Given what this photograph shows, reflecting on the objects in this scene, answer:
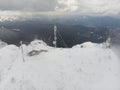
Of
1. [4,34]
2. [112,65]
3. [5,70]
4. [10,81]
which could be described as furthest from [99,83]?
[4,34]

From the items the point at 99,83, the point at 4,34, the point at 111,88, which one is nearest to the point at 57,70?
the point at 99,83

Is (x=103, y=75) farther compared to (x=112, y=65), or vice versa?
(x=112, y=65)

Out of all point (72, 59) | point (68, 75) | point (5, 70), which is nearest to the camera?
point (68, 75)

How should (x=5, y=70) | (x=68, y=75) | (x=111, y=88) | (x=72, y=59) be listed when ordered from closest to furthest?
1. (x=111, y=88)
2. (x=68, y=75)
3. (x=5, y=70)
4. (x=72, y=59)

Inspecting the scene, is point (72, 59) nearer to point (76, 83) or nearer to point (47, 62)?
point (47, 62)

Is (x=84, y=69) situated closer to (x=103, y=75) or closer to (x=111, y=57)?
(x=103, y=75)

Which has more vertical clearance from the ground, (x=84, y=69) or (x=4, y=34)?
(x=84, y=69)
